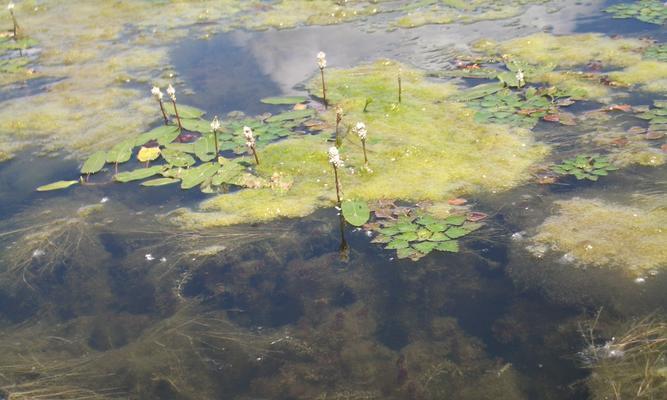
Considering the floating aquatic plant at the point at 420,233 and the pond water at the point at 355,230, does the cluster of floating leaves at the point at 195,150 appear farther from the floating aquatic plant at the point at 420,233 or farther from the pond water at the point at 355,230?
the floating aquatic plant at the point at 420,233

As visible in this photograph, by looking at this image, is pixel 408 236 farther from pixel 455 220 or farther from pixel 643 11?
pixel 643 11

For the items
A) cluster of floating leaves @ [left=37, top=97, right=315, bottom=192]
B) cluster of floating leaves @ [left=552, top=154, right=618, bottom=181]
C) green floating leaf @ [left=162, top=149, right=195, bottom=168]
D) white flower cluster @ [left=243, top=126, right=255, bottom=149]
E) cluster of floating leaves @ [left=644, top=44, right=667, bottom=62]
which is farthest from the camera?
cluster of floating leaves @ [left=644, top=44, right=667, bottom=62]

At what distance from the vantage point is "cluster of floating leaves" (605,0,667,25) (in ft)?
31.1

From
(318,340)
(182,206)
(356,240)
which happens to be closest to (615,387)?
(318,340)

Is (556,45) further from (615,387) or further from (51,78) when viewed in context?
(51,78)

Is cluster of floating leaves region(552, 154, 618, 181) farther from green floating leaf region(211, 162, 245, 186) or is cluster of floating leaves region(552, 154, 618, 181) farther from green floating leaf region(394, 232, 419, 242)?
green floating leaf region(211, 162, 245, 186)

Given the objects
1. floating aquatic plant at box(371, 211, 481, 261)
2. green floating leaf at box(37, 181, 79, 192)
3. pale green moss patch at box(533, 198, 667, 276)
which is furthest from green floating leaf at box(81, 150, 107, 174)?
pale green moss patch at box(533, 198, 667, 276)

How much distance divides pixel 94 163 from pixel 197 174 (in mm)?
1325

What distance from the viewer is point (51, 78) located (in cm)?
956

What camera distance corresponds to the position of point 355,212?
17.2ft

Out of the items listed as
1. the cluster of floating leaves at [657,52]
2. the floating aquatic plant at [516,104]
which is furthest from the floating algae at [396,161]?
the cluster of floating leaves at [657,52]

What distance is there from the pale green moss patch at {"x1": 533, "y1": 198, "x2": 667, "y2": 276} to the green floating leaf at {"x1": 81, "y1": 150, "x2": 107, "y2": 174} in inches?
181

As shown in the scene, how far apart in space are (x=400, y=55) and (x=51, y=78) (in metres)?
5.53

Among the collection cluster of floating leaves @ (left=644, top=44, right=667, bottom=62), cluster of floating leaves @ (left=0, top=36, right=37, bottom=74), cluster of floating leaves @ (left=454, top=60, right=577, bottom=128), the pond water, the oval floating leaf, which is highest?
cluster of floating leaves @ (left=0, top=36, right=37, bottom=74)
